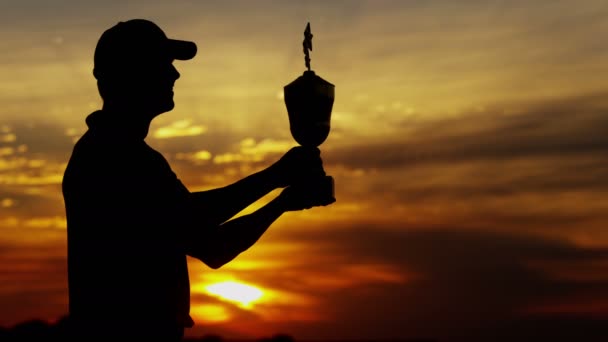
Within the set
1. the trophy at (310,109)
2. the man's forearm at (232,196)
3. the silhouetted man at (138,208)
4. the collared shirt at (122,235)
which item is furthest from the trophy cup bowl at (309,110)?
the collared shirt at (122,235)

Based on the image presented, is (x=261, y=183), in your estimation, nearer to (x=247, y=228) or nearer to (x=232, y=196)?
(x=232, y=196)

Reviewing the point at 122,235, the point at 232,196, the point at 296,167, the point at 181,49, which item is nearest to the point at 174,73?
the point at 181,49

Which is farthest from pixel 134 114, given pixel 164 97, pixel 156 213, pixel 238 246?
pixel 238 246

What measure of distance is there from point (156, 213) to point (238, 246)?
2.58 ft

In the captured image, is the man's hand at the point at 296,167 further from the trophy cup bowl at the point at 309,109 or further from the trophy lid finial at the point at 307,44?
the trophy lid finial at the point at 307,44

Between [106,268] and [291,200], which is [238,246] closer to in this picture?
[291,200]

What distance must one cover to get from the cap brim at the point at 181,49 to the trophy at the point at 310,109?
82 cm

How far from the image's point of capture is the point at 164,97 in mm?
7113

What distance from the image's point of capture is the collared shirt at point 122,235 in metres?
6.78

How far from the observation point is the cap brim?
725 cm

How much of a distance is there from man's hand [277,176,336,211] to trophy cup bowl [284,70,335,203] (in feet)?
0.10

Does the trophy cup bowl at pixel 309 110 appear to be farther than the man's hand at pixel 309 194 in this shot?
Yes

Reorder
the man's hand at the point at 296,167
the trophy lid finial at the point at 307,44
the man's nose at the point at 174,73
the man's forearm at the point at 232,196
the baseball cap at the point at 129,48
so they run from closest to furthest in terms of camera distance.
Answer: the baseball cap at the point at 129,48
the man's nose at the point at 174,73
the man's forearm at the point at 232,196
the man's hand at the point at 296,167
the trophy lid finial at the point at 307,44

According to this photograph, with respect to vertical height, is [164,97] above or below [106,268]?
above
